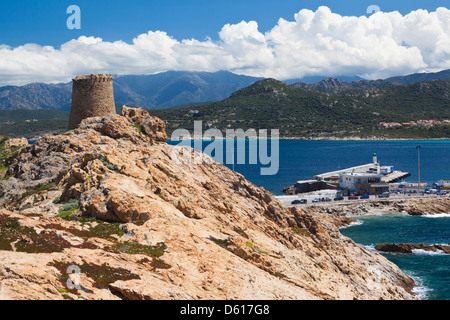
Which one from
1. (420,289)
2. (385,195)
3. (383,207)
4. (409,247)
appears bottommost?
(383,207)

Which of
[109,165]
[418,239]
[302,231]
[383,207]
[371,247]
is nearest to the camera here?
[109,165]

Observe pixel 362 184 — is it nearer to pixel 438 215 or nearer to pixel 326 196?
pixel 326 196

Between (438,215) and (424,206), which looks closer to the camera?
(438,215)

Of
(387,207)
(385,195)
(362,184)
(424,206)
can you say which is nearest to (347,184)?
(362,184)

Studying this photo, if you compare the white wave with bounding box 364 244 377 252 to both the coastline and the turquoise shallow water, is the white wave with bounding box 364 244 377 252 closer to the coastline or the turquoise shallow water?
the turquoise shallow water

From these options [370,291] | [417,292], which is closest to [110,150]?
[370,291]

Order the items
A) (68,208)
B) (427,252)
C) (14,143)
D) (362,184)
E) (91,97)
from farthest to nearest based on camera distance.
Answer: (362,184) → (427,252) → (14,143) → (91,97) → (68,208)

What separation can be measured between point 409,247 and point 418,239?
7.02 m

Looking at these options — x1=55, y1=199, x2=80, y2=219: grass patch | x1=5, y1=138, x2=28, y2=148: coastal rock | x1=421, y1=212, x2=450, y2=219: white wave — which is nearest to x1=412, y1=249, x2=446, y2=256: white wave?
x1=421, y1=212, x2=450, y2=219: white wave

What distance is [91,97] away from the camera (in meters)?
33.6

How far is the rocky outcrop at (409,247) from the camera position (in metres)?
49.8

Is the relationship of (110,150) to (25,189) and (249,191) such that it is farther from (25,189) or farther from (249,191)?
(249,191)

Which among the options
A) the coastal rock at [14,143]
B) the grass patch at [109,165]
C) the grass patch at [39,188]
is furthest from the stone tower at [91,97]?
the grass patch at [109,165]

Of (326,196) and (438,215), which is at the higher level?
(326,196)
